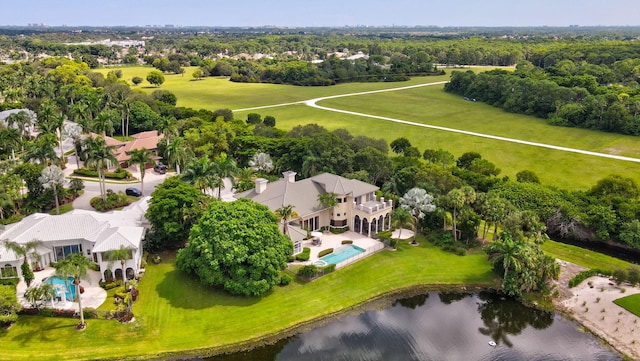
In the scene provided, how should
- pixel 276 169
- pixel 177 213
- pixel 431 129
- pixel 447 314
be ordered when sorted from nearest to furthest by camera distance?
1. pixel 447 314
2. pixel 177 213
3. pixel 276 169
4. pixel 431 129

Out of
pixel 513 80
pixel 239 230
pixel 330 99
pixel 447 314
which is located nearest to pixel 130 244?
pixel 239 230

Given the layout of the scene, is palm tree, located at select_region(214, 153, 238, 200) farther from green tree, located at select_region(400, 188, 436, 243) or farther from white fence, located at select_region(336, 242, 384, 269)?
green tree, located at select_region(400, 188, 436, 243)

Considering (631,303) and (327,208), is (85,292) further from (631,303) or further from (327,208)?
(631,303)

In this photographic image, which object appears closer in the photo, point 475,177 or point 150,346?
point 150,346

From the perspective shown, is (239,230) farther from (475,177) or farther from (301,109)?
(301,109)

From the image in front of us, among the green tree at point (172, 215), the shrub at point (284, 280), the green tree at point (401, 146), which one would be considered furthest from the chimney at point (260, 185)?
the green tree at point (401, 146)

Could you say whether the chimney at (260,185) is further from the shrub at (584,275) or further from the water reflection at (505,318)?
the shrub at (584,275)
